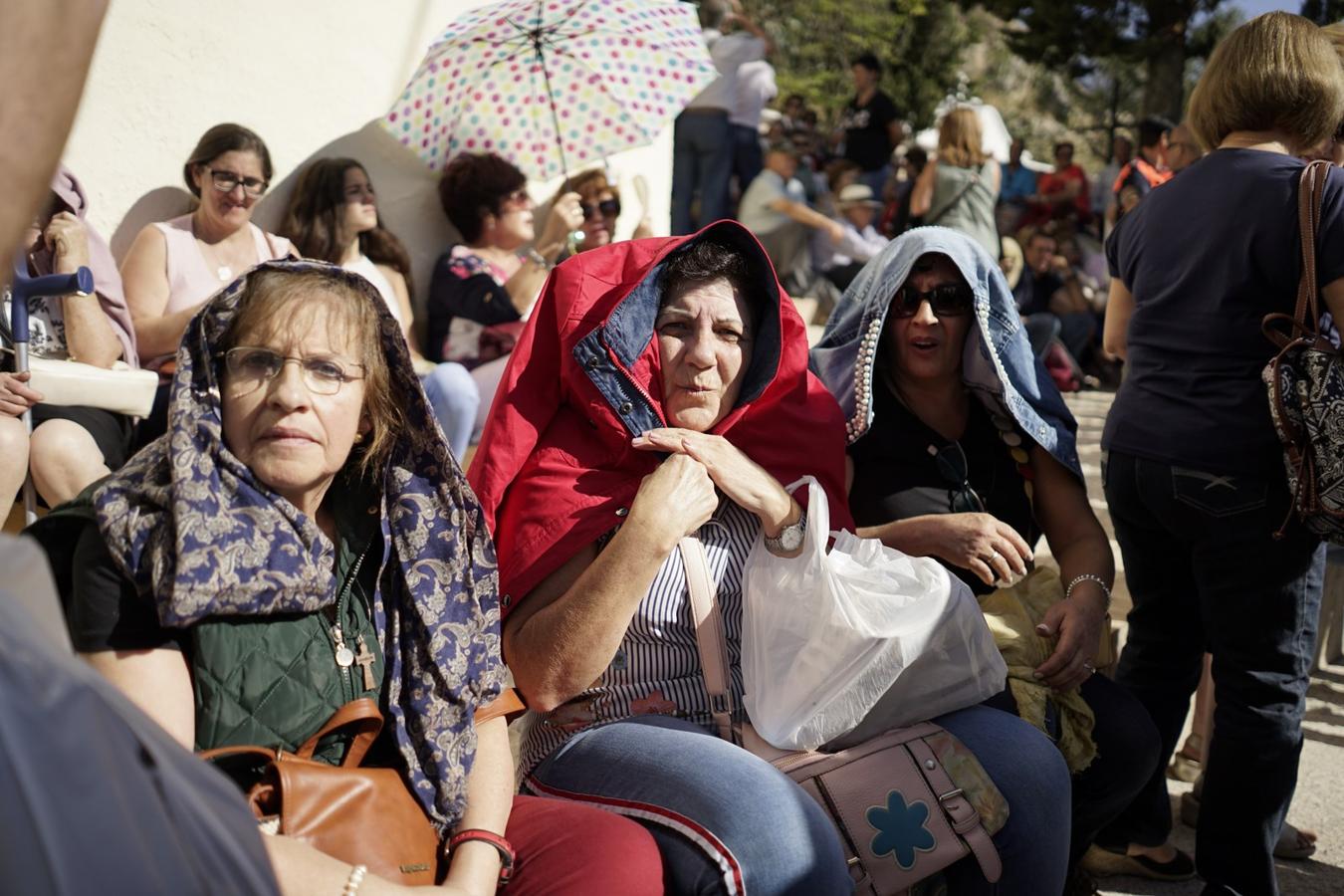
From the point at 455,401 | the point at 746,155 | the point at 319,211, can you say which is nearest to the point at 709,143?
the point at 746,155

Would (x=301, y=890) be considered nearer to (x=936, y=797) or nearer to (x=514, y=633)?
(x=514, y=633)

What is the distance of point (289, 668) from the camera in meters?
2.03

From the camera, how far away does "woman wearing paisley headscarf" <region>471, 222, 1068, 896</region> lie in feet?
7.07

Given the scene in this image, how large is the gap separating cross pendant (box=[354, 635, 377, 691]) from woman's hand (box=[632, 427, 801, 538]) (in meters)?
0.70

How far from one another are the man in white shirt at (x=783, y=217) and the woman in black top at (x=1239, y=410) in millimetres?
6138

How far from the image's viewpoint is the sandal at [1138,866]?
3.31m

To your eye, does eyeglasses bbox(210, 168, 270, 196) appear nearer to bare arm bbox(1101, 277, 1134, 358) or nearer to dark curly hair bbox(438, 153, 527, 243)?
dark curly hair bbox(438, 153, 527, 243)

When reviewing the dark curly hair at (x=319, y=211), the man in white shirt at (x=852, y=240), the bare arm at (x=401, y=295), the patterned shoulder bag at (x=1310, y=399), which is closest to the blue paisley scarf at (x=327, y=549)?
the patterned shoulder bag at (x=1310, y=399)

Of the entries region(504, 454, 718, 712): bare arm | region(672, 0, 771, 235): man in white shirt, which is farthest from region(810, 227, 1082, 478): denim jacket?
region(672, 0, 771, 235): man in white shirt

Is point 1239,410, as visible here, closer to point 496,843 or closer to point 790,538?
point 790,538

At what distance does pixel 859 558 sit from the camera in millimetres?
2484

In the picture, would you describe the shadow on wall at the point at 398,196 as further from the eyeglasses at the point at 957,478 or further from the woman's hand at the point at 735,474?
the eyeglasses at the point at 957,478

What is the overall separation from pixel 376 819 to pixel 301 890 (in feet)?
0.66

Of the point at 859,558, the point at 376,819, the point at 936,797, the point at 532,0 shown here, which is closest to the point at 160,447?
the point at 376,819
